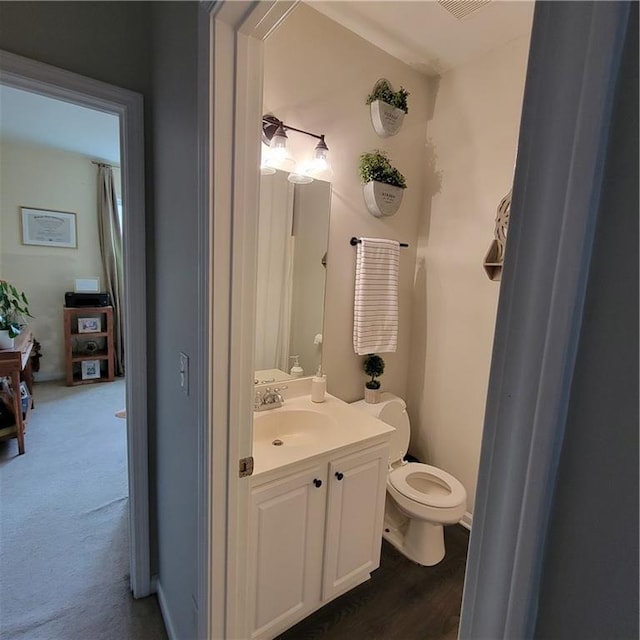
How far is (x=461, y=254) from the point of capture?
212cm

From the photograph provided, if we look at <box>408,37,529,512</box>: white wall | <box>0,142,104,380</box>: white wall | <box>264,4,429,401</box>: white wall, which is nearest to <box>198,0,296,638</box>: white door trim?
<box>264,4,429,401</box>: white wall

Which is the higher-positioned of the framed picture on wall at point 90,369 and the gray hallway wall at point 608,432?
the gray hallway wall at point 608,432

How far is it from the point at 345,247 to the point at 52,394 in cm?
391

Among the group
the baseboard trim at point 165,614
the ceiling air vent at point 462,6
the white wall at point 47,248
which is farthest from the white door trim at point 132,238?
the white wall at point 47,248

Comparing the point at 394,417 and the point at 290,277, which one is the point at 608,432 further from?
the point at 394,417

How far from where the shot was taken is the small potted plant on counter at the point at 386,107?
74.5 inches

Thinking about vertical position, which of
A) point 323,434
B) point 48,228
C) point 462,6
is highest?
point 462,6

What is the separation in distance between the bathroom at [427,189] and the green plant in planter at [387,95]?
5 cm

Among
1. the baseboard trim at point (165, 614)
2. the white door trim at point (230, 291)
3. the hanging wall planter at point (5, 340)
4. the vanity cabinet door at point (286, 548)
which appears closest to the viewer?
the white door trim at point (230, 291)

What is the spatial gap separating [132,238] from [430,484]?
2000 millimetres

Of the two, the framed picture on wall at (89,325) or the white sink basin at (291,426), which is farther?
the framed picture on wall at (89,325)

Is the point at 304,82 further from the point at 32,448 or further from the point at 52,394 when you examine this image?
the point at 52,394

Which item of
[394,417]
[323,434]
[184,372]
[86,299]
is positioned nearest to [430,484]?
[394,417]

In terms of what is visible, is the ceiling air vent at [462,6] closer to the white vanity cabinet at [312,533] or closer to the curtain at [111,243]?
the white vanity cabinet at [312,533]
